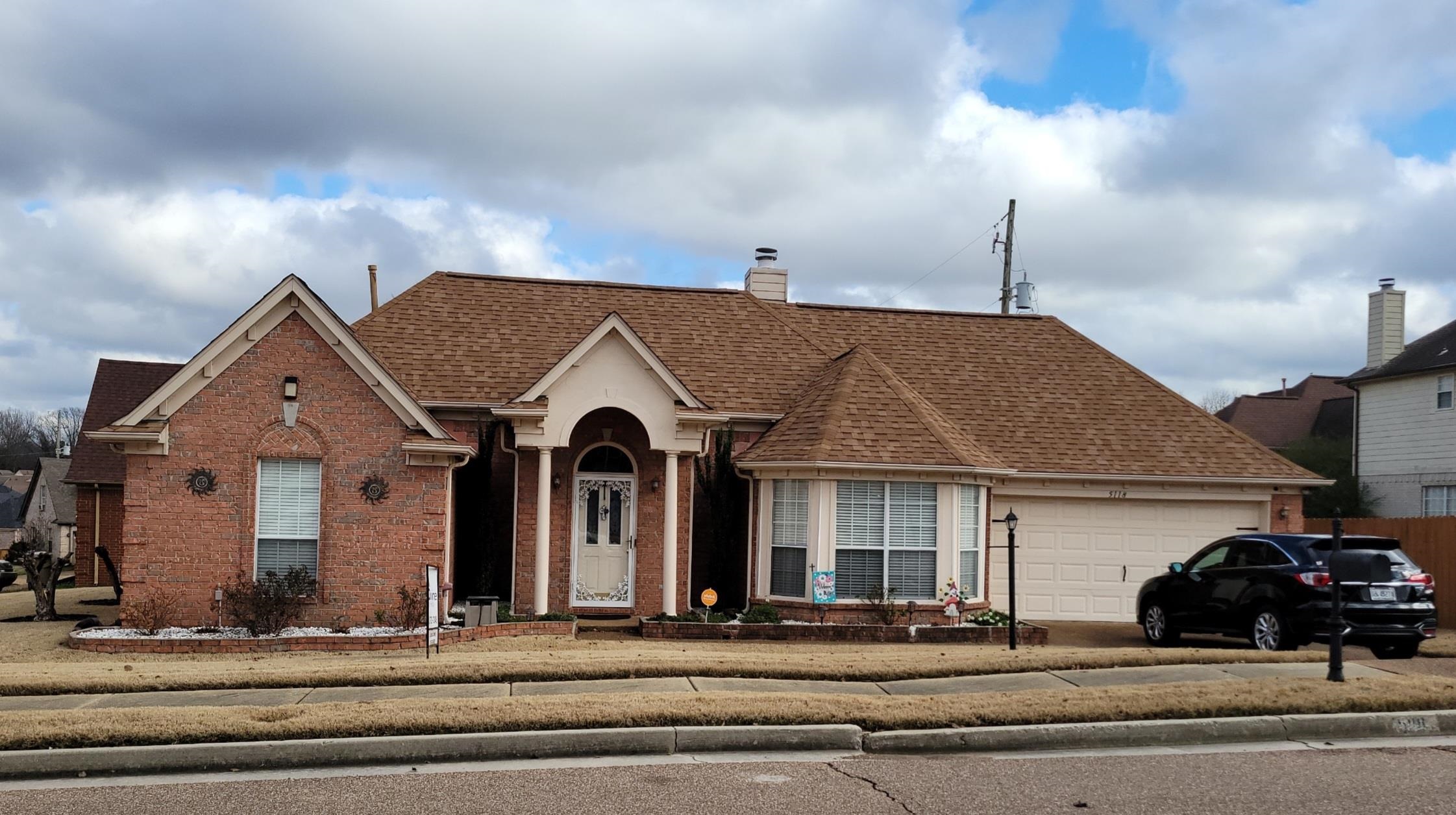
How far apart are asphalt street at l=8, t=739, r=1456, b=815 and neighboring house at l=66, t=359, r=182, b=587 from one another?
2571cm

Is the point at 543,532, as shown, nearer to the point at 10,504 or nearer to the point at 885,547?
the point at 885,547

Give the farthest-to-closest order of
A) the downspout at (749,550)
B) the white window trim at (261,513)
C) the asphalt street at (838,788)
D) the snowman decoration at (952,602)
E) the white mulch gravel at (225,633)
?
1. the downspout at (749,550)
2. the snowman decoration at (952,602)
3. the white window trim at (261,513)
4. the white mulch gravel at (225,633)
5. the asphalt street at (838,788)

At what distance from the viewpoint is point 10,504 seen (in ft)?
251

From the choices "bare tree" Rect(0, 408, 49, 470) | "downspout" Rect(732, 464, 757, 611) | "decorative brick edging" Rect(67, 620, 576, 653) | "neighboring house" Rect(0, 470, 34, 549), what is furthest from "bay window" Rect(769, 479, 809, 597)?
"bare tree" Rect(0, 408, 49, 470)

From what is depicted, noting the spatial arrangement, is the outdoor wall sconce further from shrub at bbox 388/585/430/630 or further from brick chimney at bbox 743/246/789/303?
brick chimney at bbox 743/246/789/303

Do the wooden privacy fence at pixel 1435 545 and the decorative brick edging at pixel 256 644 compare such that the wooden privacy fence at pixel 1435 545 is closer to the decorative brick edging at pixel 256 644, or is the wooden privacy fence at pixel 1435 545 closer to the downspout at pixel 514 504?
the downspout at pixel 514 504

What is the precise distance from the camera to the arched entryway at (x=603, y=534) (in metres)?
19.6

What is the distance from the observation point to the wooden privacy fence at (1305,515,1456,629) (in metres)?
19.6

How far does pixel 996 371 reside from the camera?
76.4 ft

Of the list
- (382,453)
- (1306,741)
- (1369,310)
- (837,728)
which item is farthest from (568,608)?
(1369,310)

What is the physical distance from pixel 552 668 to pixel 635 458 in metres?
8.09

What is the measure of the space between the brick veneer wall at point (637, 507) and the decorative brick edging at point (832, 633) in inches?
80.9

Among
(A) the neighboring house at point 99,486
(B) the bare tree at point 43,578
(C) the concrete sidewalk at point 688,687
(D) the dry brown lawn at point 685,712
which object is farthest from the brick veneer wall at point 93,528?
(D) the dry brown lawn at point 685,712

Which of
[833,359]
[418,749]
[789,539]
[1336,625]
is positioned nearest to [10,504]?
[833,359]
